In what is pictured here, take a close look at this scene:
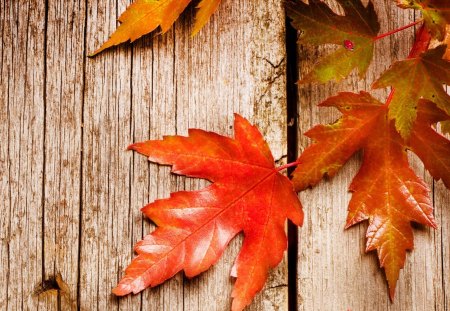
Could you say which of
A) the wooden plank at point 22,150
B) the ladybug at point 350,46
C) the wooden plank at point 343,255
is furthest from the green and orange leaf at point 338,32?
the wooden plank at point 22,150

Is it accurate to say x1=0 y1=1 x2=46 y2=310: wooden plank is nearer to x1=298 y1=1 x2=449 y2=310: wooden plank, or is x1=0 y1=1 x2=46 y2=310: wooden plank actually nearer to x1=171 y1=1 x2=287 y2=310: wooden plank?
x1=171 y1=1 x2=287 y2=310: wooden plank

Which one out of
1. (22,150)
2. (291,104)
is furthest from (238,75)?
(22,150)

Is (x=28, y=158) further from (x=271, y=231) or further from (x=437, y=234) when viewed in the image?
(x=437, y=234)

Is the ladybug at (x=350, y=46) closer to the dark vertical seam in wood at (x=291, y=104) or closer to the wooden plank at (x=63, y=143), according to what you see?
the dark vertical seam in wood at (x=291, y=104)

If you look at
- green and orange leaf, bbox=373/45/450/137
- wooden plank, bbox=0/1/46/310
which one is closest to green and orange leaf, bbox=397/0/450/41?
green and orange leaf, bbox=373/45/450/137

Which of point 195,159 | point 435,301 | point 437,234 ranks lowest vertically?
point 435,301

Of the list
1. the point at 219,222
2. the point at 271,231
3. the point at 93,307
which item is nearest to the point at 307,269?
the point at 271,231
